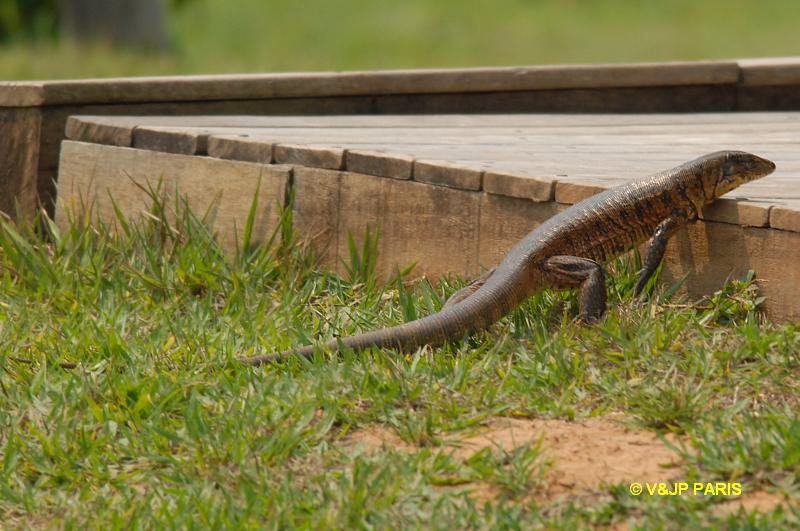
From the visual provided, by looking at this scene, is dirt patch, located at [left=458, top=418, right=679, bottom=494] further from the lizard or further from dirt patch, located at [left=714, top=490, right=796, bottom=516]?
the lizard

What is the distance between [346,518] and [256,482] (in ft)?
1.05

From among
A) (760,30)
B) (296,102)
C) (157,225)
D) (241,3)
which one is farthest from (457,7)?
(157,225)

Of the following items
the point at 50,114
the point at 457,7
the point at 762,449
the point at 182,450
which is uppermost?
the point at 457,7

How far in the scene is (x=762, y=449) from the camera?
3.21m

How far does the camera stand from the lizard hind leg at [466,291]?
4375 millimetres

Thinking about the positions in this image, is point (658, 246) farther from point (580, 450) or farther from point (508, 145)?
point (508, 145)

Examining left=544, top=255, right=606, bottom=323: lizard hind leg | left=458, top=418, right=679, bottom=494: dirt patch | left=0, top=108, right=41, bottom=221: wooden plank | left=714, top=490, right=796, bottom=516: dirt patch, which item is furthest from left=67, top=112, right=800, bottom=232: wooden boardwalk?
left=714, top=490, right=796, bottom=516: dirt patch

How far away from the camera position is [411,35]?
899 inches

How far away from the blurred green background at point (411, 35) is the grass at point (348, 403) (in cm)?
845

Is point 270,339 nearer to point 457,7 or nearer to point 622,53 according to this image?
point 622,53

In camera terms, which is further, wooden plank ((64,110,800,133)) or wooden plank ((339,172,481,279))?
wooden plank ((64,110,800,133))

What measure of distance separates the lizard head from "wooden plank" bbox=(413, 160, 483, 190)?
2.83ft

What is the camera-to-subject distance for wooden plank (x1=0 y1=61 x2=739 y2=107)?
247 inches

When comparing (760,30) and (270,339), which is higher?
(760,30)
